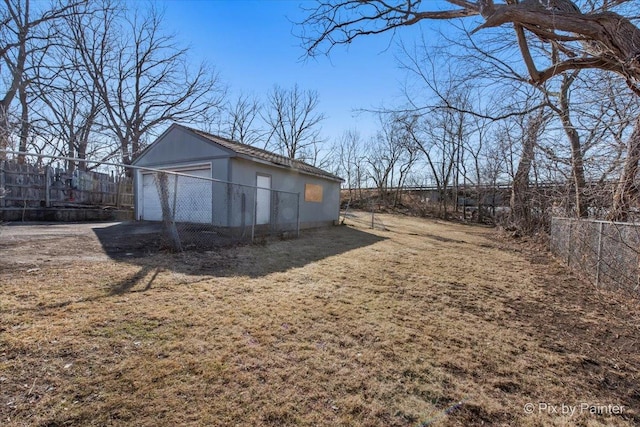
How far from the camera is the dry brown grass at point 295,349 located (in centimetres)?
171

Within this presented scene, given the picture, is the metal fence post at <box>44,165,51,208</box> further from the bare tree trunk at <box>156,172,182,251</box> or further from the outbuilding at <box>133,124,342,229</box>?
the bare tree trunk at <box>156,172,182,251</box>

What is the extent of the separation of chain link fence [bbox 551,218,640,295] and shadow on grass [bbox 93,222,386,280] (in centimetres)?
483

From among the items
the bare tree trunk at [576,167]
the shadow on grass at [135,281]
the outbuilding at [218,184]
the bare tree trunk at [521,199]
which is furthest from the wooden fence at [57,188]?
the bare tree trunk at [521,199]

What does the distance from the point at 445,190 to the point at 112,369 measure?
84.9 ft

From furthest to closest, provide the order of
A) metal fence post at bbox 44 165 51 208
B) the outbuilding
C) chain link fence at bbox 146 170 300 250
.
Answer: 1. metal fence post at bbox 44 165 51 208
2. the outbuilding
3. chain link fence at bbox 146 170 300 250

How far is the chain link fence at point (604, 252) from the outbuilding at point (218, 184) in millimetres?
6806

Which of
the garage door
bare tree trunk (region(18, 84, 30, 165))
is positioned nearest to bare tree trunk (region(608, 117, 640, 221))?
the garage door

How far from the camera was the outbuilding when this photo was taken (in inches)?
333

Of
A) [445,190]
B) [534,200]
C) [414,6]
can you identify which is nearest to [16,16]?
[414,6]

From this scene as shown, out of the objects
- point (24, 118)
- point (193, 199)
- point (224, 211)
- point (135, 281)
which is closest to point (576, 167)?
point (135, 281)

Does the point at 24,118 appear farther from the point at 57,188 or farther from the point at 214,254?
the point at 214,254

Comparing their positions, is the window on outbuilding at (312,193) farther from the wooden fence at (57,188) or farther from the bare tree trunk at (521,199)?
the wooden fence at (57,188)

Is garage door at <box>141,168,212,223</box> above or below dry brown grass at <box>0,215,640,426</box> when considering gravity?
above

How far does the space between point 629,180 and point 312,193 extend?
9.78 metres
